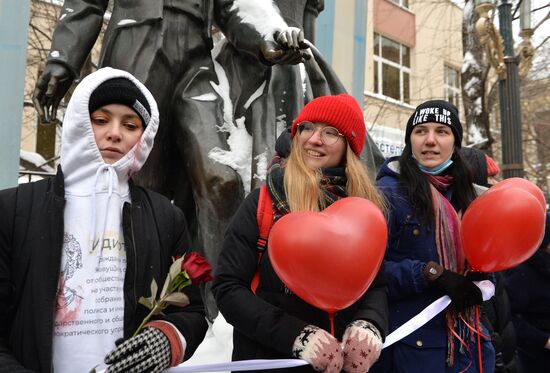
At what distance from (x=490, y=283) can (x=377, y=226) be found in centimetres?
76

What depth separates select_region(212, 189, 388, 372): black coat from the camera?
6.14 feet

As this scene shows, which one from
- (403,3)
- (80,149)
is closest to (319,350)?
(80,149)

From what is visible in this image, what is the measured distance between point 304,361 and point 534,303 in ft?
7.16

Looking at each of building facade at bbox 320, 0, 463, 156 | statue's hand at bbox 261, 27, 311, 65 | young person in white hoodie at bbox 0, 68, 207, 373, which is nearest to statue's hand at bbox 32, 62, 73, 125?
statue's hand at bbox 261, 27, 311, 65

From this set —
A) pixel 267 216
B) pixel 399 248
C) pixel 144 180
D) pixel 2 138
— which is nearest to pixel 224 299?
pixel 267 216

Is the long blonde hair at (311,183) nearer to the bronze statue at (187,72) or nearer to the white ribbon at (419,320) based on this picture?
the white ribbon at (419,320)

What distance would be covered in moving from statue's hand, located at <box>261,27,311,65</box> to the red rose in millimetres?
1571

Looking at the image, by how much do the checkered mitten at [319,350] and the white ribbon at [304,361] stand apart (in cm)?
4

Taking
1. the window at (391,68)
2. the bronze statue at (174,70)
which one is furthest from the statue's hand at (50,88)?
the window at (391,68)

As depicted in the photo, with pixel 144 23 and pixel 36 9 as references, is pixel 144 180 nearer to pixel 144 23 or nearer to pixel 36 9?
pixel 144 23

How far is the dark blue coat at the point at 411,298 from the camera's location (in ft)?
7.52

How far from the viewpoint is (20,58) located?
5328 millimetres

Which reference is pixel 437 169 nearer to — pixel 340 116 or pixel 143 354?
pixel 340 116

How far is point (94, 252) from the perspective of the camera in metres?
1.79
